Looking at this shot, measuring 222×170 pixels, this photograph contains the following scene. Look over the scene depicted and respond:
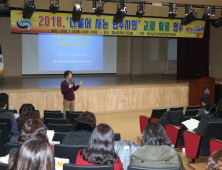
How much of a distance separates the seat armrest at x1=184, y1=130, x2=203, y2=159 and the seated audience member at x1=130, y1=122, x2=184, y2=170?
175 centimetres

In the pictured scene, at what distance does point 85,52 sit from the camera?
12453 mm

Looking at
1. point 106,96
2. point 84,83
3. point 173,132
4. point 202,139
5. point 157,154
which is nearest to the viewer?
point 157,154

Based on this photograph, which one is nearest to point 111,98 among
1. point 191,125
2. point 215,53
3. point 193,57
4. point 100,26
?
point 100,26

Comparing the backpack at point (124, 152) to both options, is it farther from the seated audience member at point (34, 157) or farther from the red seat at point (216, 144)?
the red seat at point (216, 144)

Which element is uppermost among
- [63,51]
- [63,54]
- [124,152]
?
[63,51]

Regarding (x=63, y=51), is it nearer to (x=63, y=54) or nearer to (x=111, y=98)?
(x=63, y=54)

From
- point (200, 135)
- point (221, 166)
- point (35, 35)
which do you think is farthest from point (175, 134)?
point (35, 35)

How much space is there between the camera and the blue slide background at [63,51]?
Answer: 12.0 m

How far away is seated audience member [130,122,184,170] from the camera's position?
7.14ft

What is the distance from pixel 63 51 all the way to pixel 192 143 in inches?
358

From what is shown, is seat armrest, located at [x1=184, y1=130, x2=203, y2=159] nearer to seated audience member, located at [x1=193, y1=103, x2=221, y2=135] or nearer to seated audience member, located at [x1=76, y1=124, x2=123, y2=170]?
seated audience member, located at [x1=193, y1=103, x2=221, y2=135]

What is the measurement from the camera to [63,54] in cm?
→ 1206

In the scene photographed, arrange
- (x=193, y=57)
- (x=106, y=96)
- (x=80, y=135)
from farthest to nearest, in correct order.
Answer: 1. (x=193, y=57)
2. (x=106, y=96)
3. (x=80, y=135)

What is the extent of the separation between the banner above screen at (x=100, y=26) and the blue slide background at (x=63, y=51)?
4.13m
